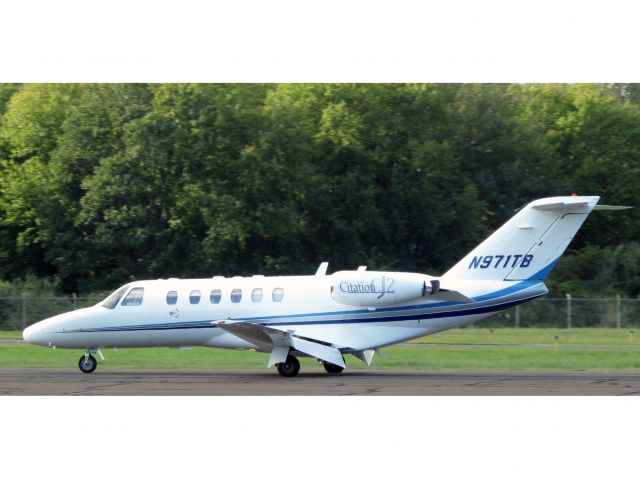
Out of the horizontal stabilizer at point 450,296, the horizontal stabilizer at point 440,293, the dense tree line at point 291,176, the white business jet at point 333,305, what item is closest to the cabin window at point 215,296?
the white business jet at point 333,305

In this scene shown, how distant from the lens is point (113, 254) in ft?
142

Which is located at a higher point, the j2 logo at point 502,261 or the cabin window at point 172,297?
the j2 logo at point 502,261

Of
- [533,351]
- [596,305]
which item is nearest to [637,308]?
[596,305]

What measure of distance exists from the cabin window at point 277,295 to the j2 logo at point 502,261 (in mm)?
4219

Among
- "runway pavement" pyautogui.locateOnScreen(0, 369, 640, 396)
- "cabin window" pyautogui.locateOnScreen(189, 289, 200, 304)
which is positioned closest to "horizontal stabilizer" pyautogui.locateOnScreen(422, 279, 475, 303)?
"runway pavement" pyautogui.locateOnScreen(0, 369, 640, 396)

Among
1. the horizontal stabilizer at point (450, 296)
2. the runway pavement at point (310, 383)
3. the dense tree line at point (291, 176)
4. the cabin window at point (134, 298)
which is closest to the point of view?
the runway pavement at point (310, 383)

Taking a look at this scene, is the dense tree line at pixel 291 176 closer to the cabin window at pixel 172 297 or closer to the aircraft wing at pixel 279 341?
the cabin window at pixel 172 297

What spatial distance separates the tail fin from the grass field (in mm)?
3191

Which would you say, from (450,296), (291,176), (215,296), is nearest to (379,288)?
(450,296)

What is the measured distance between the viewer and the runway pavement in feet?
64.3

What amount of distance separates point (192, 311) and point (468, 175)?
23982 millimetres

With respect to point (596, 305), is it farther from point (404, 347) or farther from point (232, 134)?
point (232, 134)

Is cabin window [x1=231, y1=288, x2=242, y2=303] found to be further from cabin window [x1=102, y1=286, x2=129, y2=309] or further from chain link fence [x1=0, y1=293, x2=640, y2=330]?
chain link fence [x1=0, y1=293, x2=640, y2=330]

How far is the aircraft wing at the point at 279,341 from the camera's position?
22406 mm
